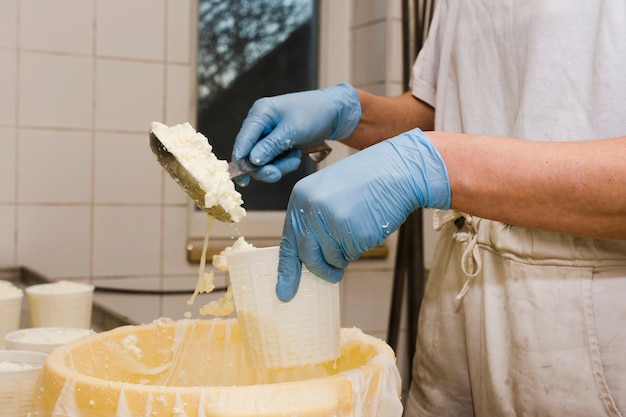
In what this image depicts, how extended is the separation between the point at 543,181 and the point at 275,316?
421 millimetres

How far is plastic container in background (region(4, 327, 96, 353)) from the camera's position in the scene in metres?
1.06

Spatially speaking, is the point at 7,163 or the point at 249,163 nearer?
the point at 249,163

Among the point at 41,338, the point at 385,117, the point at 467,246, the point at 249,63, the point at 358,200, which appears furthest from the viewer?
the point at 249,63

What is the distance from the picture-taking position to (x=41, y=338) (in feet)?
3.67

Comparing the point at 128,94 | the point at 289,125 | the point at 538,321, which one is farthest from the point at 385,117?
the point at 128,94

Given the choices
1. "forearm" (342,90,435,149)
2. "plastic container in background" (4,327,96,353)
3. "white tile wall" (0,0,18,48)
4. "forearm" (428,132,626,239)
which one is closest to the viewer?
"forearm" (428,132,626,239)

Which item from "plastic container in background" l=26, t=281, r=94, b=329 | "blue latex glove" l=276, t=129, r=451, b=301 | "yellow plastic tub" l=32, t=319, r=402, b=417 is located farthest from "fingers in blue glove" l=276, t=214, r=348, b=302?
"plastic container in background" l=26, t=281, r=94, b=329

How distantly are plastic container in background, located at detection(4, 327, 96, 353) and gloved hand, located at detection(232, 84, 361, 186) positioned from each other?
387mm

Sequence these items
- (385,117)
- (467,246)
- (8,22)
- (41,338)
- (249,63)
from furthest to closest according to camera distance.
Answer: (249,63)
(8,22)
(385,117)
(467,246)
(41,338)

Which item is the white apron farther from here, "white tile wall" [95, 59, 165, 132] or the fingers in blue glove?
"white tile wall" [95, 59, 165, 132]

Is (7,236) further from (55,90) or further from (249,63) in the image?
(249,63)

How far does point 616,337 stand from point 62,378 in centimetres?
85

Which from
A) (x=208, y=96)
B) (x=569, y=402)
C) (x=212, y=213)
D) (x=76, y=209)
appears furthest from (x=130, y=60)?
(x=569, y=402)

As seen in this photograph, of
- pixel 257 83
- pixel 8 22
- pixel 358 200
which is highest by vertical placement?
pixel 8 22
